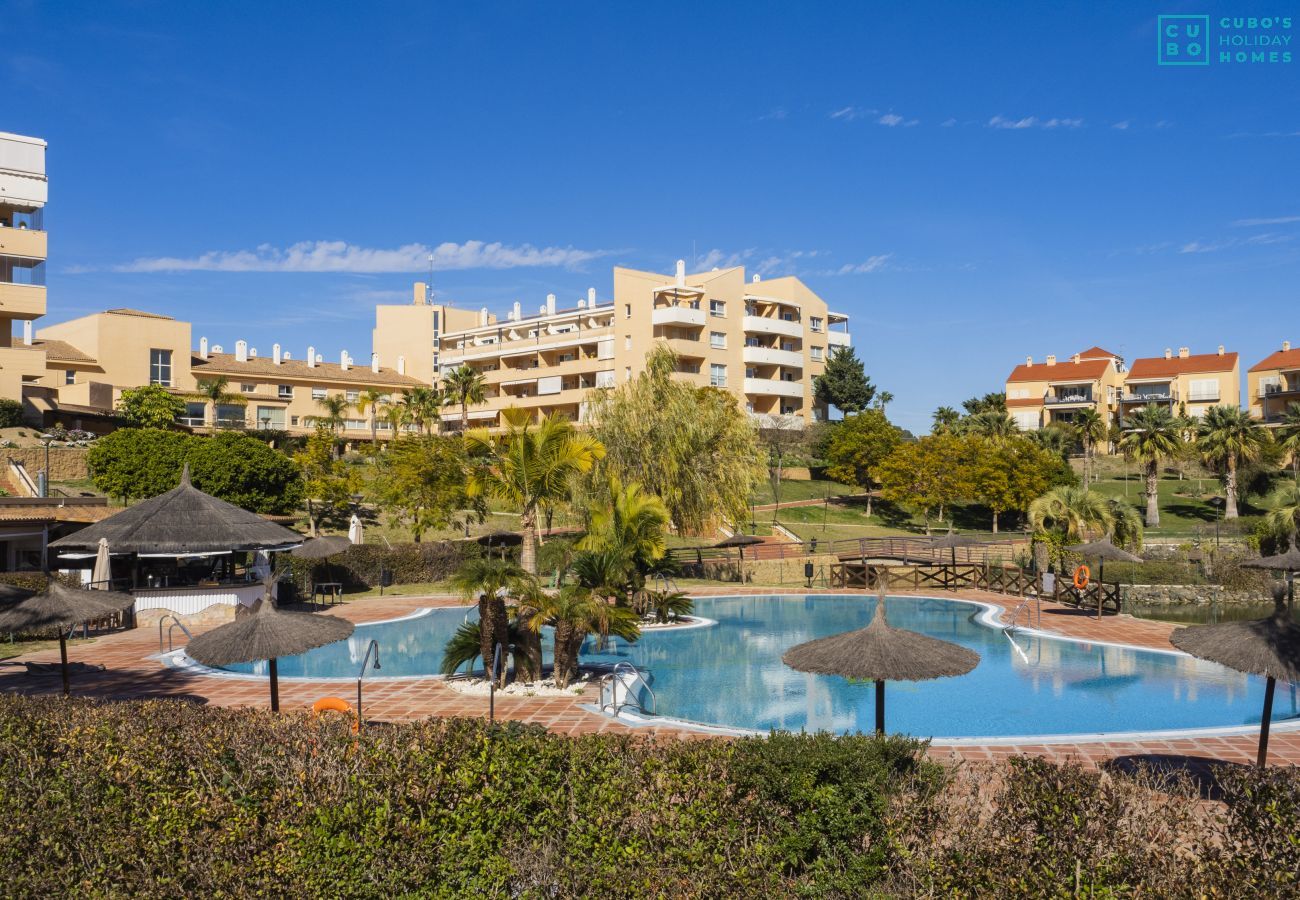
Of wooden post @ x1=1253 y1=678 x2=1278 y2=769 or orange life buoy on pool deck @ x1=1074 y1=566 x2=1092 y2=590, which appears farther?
orange life buoy on pool deck @ x1=1074 y1=566 x2=1092 y2=590

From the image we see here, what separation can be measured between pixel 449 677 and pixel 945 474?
3714cm

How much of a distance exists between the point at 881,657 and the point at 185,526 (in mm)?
12297

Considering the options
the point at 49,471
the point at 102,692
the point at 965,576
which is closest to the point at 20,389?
the point at 49,471

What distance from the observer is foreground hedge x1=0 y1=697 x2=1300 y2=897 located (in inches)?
235

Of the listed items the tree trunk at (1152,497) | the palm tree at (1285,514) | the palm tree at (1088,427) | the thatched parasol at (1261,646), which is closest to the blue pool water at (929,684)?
the thatched parasol at (1261,646)

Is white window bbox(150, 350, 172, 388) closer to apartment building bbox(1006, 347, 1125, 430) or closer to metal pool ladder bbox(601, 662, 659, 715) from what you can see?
metal pool ladder bbox(601, 662, 659, 715)

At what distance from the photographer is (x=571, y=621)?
14.5 m

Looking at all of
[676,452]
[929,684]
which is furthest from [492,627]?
[676,452]

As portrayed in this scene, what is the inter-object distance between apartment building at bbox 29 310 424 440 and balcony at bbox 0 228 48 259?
931cm

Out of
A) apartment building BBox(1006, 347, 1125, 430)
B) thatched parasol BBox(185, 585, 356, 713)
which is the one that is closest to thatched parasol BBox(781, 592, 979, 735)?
thatched parasol BBox(185, 585, 356, 713)

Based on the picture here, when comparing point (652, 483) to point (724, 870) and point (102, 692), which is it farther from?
point (724, 870)

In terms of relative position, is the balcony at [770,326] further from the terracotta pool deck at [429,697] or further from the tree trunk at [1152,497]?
the terracotta pool deck at [429,697]

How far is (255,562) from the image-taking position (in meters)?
25.0

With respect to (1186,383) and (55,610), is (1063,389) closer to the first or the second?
(1186,383)
